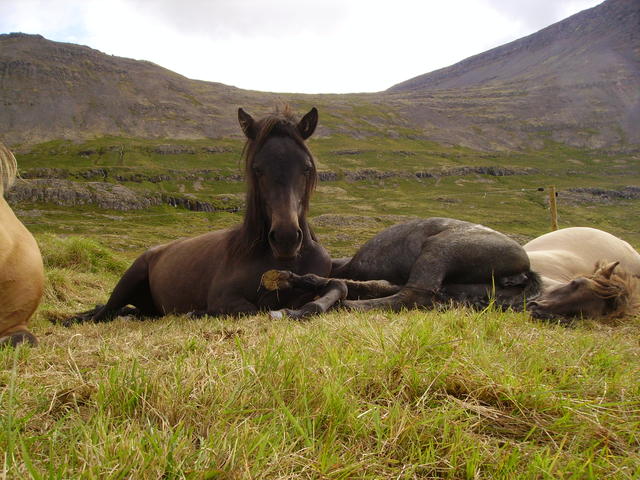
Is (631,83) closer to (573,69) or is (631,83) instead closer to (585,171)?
(573,69)

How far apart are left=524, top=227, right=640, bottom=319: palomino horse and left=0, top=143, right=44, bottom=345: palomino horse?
185 inches

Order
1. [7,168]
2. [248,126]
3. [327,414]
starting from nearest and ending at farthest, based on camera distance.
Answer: [327,414] → [7,168] → [248,126]

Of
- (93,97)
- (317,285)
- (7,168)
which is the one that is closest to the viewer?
(7,168)

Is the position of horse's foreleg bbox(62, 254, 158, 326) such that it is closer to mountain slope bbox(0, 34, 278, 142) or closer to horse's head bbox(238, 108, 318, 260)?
horse's head bbox(238, 108, 318, 260)

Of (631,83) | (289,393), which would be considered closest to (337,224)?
(289,393)

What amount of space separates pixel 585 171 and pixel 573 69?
87856mm

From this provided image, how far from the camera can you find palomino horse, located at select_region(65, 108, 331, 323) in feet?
15.9

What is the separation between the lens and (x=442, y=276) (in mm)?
5230

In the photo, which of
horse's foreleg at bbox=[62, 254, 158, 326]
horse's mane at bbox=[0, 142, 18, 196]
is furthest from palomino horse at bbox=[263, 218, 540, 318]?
horse's foreleg at bbox=[62, 254, 158, 326]

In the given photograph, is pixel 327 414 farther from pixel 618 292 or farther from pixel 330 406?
pixel 618 292

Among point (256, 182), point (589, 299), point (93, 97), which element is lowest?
point (589, 299)

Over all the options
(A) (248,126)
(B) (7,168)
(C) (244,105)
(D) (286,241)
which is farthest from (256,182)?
(C) (244,105)

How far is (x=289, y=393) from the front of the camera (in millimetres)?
1749

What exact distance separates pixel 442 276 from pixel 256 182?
248 cm
